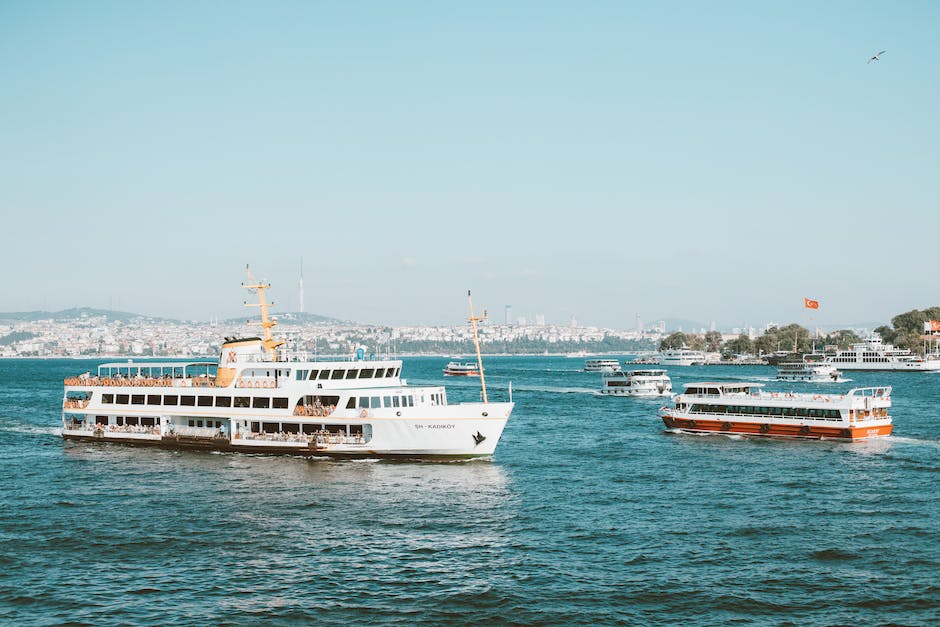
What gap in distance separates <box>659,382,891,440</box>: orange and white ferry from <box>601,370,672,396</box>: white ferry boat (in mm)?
47134

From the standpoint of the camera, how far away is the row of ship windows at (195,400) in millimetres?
55344

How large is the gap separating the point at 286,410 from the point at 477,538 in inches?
915

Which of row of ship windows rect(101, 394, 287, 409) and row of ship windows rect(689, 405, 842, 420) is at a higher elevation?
row of ship windows rect(101, 394, 287, 409)

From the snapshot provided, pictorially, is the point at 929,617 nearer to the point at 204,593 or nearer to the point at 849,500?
the point at 849,500

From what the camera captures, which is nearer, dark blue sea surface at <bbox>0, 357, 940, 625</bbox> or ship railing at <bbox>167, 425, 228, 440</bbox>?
dark blue sea surface at <bbox>0, 357, 940, 625</bbox>

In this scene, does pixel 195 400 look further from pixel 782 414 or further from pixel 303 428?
pixel 782 414

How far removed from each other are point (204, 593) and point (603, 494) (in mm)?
21820

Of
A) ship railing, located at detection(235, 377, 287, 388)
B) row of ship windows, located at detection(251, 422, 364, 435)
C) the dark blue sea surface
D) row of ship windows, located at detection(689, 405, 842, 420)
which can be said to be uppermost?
ship railing, located at detection(235, 377, 287, 388)

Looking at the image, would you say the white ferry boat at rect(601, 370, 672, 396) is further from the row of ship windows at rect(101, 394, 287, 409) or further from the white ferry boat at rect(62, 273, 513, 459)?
the row of ship windows at rect(101, 394, 287, 409)

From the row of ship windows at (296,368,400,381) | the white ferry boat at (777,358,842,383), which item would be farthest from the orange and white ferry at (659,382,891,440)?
the white ferry boat at (777,358,842,383)

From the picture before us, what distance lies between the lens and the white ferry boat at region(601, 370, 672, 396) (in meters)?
120

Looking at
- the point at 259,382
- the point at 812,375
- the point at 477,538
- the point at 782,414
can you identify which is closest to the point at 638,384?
the point at 782,414

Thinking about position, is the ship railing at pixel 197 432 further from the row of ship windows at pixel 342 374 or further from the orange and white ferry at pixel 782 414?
the orange and white ferry at pixel 782 414

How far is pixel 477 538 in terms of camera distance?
3456cm
